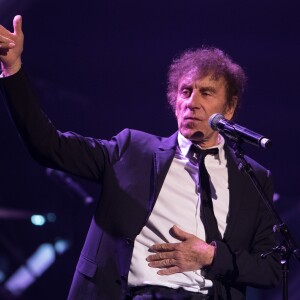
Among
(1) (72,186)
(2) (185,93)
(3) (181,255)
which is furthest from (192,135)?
(1) (72,186)

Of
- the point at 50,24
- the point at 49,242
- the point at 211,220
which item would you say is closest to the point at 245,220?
the point at 211,220

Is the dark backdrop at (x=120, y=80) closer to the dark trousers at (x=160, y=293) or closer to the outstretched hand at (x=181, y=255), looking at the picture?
the outstretched hand at (x=181, y=255)

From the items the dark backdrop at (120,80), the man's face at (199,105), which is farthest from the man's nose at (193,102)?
the dark backdrop at (120,80)

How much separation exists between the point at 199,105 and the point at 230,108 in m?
0.34

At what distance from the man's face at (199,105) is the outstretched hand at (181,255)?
59 cm

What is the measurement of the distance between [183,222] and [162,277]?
266mm

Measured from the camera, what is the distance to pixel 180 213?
2711 mm

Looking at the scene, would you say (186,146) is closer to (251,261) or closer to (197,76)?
(197,76)

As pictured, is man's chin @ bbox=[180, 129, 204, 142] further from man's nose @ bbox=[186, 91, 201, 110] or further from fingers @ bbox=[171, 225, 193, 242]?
fingers @ bbox=[171, 225, 193, 242]

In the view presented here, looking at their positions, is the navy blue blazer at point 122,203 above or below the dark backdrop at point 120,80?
below

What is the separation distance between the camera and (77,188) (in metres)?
5.21

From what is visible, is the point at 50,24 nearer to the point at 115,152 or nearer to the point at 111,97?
the point at 111,97

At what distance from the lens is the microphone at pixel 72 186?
5.20m

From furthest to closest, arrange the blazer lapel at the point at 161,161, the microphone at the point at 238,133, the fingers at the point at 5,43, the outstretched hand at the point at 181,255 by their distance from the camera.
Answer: the blazer lapel at the point at 161,161 < the outstretched hand at the point at 181,255 < the microphone at the point at 238,133 < the fingers at the point at 5,43
